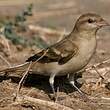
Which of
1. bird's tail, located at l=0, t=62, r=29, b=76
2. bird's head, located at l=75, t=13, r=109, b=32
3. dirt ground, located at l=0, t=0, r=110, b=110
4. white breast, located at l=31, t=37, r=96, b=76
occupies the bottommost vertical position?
dirt ground, located at l=0, t=0, r=110, b=110

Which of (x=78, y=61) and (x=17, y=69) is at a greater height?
(x=78, y=61)

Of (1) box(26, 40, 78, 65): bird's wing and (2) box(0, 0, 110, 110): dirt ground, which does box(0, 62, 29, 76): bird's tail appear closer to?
(2) box(0, 0, 110, 110): dirt ground

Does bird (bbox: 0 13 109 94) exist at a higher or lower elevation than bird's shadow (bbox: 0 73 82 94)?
higher

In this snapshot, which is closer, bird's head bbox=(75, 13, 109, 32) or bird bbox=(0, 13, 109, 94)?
bird bbox=(0, 13, 109, 94)

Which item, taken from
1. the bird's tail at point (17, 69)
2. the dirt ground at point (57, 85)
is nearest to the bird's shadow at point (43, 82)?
the dirt ground at point (57, 85)

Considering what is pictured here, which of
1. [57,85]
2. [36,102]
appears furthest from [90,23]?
[36,102]

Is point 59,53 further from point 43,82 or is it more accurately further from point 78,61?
point 43,82

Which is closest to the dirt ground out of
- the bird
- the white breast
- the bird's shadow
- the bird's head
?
the bird's shadow

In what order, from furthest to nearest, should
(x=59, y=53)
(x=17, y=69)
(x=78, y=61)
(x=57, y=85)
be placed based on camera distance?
1. (x=57, y=85)
2. (x=17, y=69)
3. (x=59, y=53)
4. (x=78, y=61)

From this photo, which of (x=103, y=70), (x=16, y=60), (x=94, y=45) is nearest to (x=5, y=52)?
(x=16, y=60)
